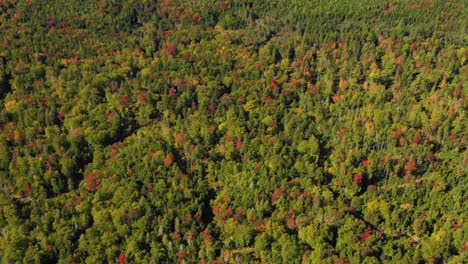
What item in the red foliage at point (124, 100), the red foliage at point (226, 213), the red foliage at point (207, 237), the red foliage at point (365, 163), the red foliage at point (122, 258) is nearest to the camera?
the red foliage at point (122, 258)

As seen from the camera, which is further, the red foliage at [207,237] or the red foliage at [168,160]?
the red foliage at [168,160]

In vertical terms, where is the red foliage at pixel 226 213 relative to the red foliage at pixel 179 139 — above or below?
below

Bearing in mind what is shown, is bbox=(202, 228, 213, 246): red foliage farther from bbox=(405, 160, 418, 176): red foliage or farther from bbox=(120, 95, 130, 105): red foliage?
bbox=(120, 95, 130, 105): red foliage

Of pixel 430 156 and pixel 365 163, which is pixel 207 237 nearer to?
pixel 365 163

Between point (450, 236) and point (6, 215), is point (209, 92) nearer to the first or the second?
point (6, 215)

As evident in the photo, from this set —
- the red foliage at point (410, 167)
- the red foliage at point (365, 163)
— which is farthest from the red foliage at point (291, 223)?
the red foliage at point (410, 167)

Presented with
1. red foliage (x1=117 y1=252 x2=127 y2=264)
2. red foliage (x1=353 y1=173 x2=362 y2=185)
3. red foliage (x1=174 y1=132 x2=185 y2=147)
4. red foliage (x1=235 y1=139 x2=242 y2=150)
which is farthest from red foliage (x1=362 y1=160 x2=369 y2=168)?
red foliage (x1=117 y1=252 x2=127 y2=264)

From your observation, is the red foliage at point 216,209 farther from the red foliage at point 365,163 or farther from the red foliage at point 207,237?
the red foliage at point 365,163

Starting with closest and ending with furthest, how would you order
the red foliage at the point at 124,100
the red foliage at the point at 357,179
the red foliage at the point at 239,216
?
the red foliage at the point at 239,216 → the red foliage at the point at 357,179 → the red foliage at the point at 124,100

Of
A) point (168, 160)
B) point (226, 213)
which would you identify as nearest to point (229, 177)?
point (226, 213)

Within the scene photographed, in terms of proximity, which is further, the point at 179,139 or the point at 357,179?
the point at 179,139

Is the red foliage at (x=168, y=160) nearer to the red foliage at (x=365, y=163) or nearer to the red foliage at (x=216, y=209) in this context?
the red foliage at (x=216, y=209)

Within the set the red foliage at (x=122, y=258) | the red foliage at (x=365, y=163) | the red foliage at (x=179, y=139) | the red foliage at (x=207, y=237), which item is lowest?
the red foliage at (x=365, y=163)
